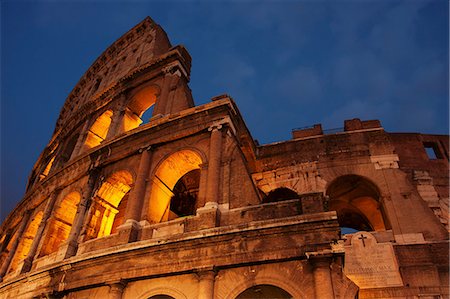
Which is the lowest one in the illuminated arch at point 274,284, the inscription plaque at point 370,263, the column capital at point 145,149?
the illuminated arch at point 274,284

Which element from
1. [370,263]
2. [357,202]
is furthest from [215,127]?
[357,202]

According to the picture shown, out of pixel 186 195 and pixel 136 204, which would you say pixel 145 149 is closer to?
pixel 136 204

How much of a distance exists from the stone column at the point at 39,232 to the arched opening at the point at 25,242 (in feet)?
4.00

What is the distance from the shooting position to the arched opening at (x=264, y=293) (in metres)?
7.74

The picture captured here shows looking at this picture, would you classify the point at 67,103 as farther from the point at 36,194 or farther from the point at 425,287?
the point at 425,287

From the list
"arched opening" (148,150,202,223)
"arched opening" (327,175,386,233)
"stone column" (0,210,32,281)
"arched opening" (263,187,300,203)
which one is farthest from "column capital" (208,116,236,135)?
"stone column" (0,210,32,281)

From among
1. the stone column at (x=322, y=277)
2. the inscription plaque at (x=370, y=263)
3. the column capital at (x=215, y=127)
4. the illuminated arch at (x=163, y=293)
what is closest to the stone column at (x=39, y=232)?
the illuminated arch at (x=163, y=293)

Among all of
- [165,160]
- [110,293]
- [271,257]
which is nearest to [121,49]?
[165,160]

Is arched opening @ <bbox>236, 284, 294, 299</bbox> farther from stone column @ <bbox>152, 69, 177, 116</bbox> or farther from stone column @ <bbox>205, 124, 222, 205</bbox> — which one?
stone column @ <bbox>152, 69, 177, 116</bbox>

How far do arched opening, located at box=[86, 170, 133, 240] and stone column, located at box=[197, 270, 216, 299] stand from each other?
493 cm

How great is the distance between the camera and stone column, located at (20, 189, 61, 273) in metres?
11.8

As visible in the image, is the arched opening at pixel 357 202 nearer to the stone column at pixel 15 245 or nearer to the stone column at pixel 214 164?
the stone column at pixel 214 164

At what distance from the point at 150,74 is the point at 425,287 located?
40.0 ft

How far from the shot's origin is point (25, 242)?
45.3 ft
